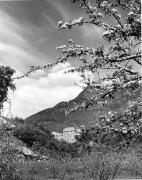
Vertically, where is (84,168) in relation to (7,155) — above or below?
below

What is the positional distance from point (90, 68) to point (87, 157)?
10.9m

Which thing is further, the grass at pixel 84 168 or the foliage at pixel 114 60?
the grass at pixel 84 168

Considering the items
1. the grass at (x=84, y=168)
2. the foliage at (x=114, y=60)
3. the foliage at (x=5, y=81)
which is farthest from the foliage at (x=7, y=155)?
the foliage at (x=5, y=81)

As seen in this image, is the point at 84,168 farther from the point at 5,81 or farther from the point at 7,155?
the point at 5,81

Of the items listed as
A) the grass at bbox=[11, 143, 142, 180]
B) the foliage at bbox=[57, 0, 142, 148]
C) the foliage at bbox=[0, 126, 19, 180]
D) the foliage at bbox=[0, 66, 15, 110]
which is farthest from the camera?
the foliage at bbox=[0, 66, 15, 110]

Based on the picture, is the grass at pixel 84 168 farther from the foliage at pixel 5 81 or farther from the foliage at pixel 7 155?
the foliage at pixel 5 81

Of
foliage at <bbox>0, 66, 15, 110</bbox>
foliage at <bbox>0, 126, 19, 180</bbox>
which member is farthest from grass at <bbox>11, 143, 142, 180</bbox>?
foliage at <bbox>0, 66, 15, 110</bbox>

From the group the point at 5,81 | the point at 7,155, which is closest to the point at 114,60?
the point at 7,155

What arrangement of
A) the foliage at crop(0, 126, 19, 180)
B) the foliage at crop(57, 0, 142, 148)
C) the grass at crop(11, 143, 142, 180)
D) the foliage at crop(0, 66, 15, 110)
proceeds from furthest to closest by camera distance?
1. the foliage at crop(0, 66, 15, 110)
2. the grass at crop(11, 143, 142, 180)
3. the foliage at crop(0, 126, 19, 180)
4. the foliage at crop(57, 0, 142, 148)

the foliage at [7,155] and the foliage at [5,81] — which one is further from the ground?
the foliage at [5,81]

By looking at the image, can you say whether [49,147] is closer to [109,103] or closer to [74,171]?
[74,171]

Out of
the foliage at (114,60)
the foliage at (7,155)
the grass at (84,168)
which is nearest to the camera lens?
the foliage at (114,60)

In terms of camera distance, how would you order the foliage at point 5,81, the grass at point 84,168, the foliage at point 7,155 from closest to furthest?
1. the foliage at point 7,155
2. the grass at point 84,168
3. the foliage at point 5,81

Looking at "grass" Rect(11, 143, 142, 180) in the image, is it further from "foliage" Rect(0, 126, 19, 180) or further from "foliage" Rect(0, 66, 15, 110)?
"foliage" Rect(0, 66, 15, 110)
